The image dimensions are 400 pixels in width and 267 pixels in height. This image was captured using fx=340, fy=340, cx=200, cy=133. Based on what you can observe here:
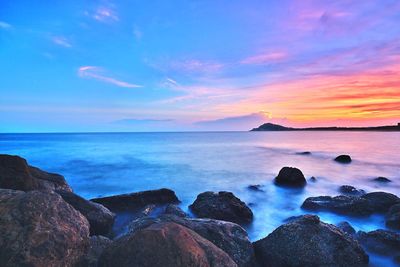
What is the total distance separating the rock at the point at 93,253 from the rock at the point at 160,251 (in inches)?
18.4

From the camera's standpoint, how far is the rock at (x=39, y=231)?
16.7 feet

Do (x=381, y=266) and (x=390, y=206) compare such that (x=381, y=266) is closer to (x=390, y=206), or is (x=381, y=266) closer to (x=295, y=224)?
(x=295, y=224)

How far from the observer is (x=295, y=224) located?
26.6ft

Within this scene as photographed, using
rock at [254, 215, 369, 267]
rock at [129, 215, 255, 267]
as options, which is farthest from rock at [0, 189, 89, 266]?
rock at [254, 215, 369, 267]

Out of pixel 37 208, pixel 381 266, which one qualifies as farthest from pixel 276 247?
pixel 37 208

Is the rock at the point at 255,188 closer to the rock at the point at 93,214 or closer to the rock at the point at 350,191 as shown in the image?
the rock at the point at 350,191

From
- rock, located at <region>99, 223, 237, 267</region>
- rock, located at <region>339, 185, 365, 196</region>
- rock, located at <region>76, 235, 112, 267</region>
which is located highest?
rock, located at <region>99, 223, 237, 267</region>

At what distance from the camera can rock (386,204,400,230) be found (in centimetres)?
1141

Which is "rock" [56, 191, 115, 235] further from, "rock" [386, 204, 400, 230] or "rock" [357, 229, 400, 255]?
"rock" [386, 204, 400, 230]

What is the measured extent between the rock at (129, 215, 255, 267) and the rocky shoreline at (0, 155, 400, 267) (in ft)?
0.07

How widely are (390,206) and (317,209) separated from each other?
273 cm

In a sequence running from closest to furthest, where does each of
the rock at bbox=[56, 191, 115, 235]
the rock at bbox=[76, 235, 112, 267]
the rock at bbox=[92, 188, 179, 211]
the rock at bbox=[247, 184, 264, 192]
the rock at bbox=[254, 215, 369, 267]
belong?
the rock at bbox=[76, 235, 112, 267]
the rock at bbox=[254, 215, 369, 267]
the rock at bbox=[56, 191, 115, 235]
the rock at bbox=[92, 188, 179, 211]
the rock at bbox=[247, 184, 264, 192]

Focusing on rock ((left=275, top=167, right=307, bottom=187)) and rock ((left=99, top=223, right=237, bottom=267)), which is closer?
rock ((left=99, top=223, right=237, bottom=267))

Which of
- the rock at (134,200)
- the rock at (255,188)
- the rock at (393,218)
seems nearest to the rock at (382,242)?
the rock at (393,218)
